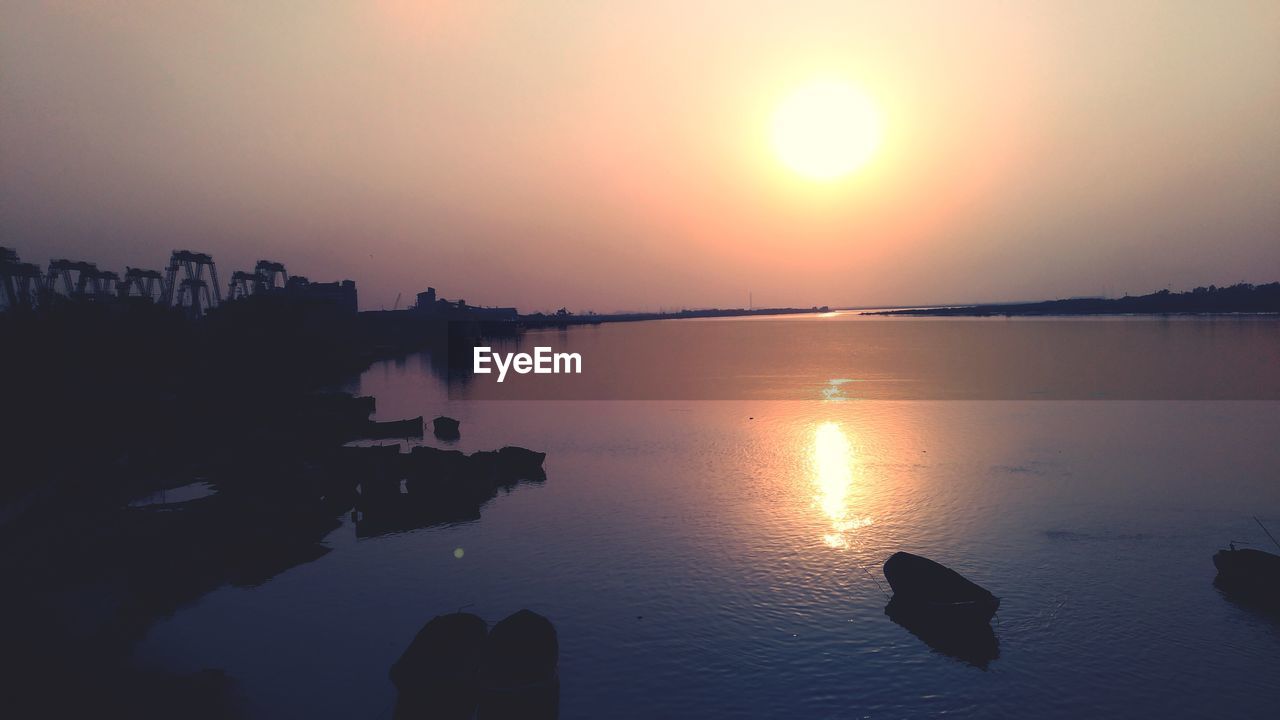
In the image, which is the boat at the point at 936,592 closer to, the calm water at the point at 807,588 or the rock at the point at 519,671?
the calm water at the point at 807,588

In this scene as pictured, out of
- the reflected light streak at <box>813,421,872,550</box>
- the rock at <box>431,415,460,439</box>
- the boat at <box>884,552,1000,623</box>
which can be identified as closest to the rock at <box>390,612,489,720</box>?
the boat at <box>884,552,1000,623</box>

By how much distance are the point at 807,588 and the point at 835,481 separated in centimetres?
2966

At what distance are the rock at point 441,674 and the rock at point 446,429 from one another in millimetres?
69834

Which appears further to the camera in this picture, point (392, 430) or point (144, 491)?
point (392, 430)

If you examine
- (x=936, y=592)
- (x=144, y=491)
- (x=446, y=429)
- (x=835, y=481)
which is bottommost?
(x=835, y=481)

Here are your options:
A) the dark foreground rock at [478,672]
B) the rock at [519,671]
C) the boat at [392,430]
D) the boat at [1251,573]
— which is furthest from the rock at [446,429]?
the boat at [1251,573]

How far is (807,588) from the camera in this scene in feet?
137

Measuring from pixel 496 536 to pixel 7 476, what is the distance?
117 feet

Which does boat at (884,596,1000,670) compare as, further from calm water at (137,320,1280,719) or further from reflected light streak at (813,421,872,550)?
reflected light streak at (813,421,872,550)

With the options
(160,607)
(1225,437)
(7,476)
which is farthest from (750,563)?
(1225,437)

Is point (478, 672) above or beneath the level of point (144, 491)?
above

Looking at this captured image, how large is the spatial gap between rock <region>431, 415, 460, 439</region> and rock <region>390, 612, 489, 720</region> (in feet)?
229

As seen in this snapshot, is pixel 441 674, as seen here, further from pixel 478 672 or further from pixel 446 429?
pixel 446 429

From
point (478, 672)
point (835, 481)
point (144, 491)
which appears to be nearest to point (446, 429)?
point (144, 491)
